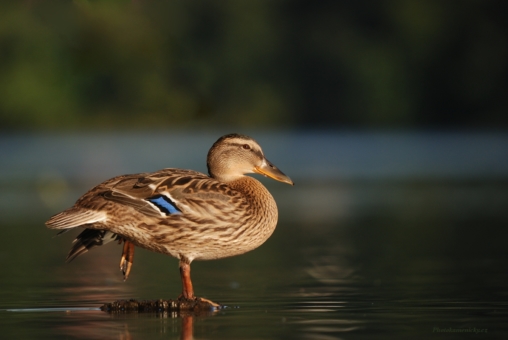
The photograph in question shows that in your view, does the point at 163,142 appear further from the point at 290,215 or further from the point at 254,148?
the point at 254,148

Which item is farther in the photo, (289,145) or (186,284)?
(289,145)

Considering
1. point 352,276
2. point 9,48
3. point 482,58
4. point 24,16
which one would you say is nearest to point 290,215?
point 352,276

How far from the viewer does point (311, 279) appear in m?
10.9

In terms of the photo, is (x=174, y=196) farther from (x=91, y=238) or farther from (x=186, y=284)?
(x=91, y=238)

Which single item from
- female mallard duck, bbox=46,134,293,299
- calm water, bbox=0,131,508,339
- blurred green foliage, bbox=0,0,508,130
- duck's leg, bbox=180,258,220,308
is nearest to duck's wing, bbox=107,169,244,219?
female mallard duck, bbox=46,134,293,299

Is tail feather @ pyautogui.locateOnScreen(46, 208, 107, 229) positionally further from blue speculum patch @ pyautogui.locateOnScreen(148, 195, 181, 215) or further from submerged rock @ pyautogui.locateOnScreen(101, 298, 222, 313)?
submerged rock @ pyautogui.locateOnScreen(101, 298, 222, 313)

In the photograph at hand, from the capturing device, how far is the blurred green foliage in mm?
51312

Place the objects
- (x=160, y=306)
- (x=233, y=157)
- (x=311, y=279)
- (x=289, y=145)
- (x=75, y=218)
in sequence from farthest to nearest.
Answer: (x=289, y=145), (x=311, y=279), (x=233, y=157), (x=75, y=218), (x=160, y=306)

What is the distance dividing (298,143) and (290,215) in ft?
101

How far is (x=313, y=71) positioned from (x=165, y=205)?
181ft

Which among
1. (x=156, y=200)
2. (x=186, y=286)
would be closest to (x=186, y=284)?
(x=186, y=286)

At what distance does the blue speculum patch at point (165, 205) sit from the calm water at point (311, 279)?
2.45ft

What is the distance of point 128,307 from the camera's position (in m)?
8.88

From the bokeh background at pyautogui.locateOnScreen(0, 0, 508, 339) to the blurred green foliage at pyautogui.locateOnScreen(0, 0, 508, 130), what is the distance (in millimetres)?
104
